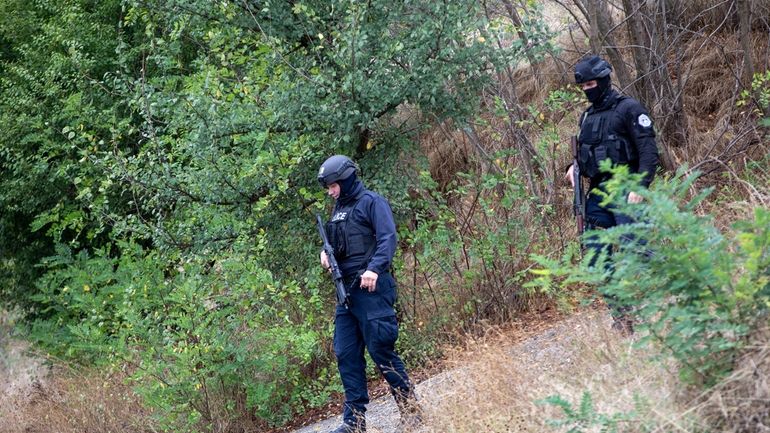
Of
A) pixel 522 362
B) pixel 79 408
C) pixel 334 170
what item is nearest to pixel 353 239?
pixel 334 170

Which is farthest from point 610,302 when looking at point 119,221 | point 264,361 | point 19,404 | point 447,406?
point 19,404

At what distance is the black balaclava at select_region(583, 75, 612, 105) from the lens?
622 cm

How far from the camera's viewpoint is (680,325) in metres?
3.96

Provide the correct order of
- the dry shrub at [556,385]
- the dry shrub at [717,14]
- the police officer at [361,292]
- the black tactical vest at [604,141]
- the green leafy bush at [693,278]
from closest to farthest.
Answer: the green leafy bush at [693,278] < the dry shrub at [556,385] < the police officer at [361,292] < the black tactical vest at [604,141] < the dry shrub at [717,14]

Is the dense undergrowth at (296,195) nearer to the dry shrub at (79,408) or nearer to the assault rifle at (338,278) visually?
the dry shrub at (79,408)

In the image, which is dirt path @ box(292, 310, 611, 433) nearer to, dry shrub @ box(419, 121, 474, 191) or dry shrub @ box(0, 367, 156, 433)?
dry shrub @ box(0, 367, 156, 433)

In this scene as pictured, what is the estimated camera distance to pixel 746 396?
12.6 feet

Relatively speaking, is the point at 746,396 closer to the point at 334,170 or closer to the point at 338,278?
the point at 338,278

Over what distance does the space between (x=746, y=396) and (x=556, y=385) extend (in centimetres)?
129

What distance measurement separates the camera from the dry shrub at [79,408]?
373 inches

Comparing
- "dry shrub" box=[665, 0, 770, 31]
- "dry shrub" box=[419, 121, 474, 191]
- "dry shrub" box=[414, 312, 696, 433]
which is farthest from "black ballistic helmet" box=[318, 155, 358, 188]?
"dry shrub" box=[665, 0, 770, 31]

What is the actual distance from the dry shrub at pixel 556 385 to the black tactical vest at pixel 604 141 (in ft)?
3.52

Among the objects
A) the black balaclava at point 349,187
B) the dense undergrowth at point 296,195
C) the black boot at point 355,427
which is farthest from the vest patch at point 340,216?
the dense undergrowth at point 296,195

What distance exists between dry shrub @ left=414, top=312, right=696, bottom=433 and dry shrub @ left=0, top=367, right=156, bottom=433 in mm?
3850
